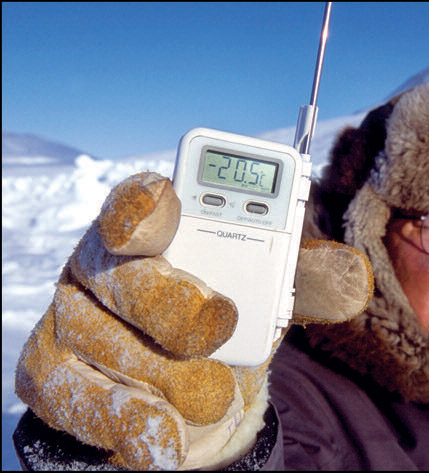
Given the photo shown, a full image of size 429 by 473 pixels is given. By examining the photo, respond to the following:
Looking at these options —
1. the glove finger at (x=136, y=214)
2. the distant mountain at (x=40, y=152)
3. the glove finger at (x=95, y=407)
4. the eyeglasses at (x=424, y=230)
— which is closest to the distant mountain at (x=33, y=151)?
the distant mountain at (x=40, y=152)

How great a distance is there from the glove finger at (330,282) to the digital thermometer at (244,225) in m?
0.03

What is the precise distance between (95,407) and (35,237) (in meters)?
5.18

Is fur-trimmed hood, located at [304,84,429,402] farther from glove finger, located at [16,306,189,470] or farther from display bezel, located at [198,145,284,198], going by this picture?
glove finger, located at [16,306,189,470]

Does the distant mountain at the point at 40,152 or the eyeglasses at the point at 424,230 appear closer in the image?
the eyeglasses at the point at 424,230

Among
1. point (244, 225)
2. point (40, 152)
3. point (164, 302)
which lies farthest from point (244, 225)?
point (40, 152)

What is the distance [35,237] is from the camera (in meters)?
5.63

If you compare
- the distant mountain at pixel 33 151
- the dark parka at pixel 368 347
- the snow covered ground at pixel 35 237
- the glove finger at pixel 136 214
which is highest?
the glove finger at pixel 136 214

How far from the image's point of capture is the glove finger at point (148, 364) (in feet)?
2.61

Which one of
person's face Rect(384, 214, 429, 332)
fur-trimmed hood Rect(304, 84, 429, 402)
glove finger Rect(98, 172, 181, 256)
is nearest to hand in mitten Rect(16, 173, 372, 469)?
glove finger Rect(98, 172, 181, 256)

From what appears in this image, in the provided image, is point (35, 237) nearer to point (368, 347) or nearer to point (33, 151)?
point (368, 347)

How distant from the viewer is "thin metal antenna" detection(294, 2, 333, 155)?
3.12 feet

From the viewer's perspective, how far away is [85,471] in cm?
94

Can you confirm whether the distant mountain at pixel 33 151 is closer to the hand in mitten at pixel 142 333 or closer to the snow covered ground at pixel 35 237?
the snow covered ground at pixel 35 237

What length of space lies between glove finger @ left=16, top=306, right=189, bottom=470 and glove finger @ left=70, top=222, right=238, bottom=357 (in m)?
0.11
